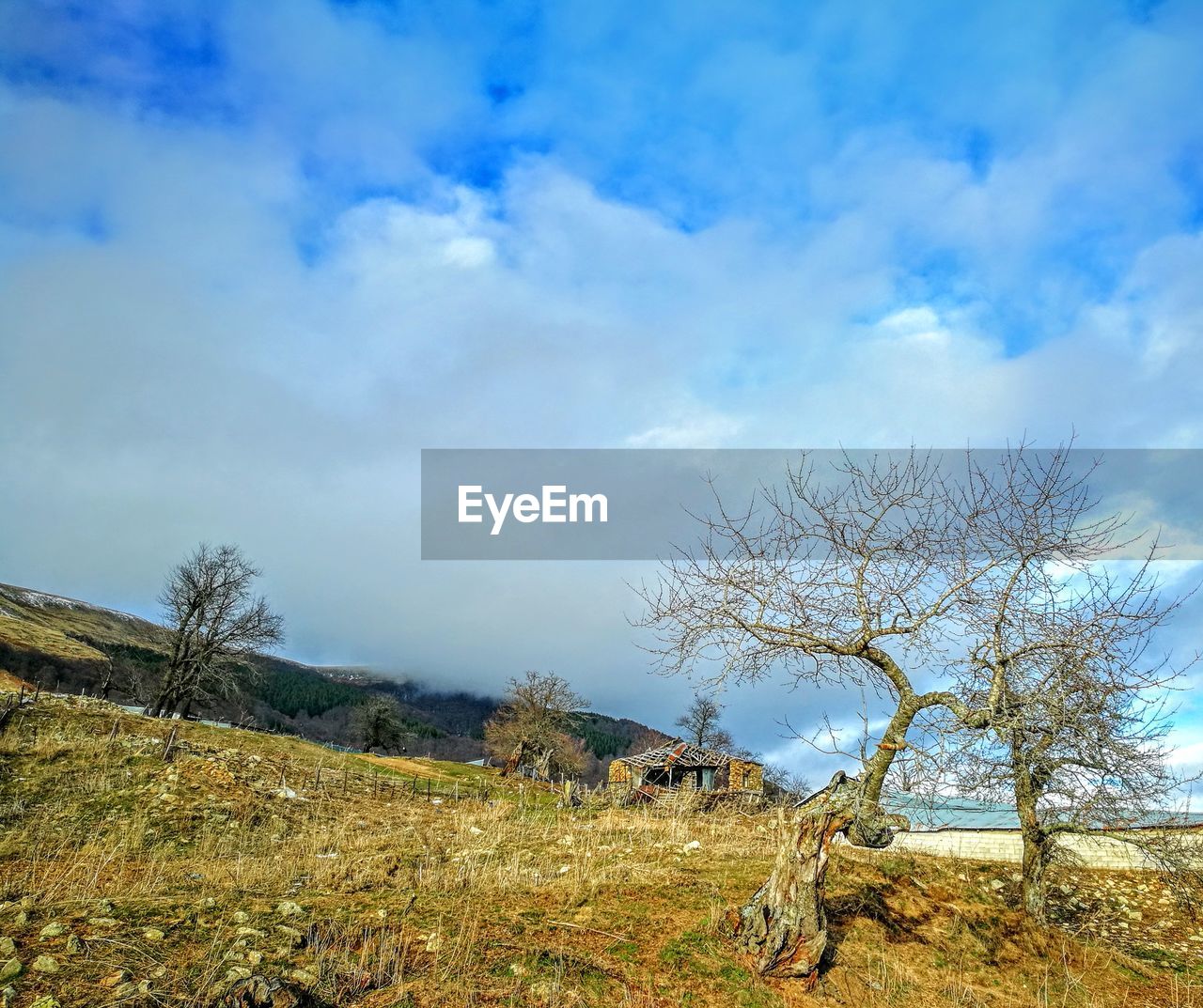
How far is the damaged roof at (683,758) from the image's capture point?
2093 inches

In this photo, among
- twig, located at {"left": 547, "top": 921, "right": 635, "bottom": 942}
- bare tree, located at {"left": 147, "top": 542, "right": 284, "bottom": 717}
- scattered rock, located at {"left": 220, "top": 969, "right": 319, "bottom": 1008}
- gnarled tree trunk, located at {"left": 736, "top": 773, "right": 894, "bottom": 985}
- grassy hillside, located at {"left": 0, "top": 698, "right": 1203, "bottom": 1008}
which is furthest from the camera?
bare tree, located at {"left": 147, "top": 542, "right": 284, "bottom": 717}

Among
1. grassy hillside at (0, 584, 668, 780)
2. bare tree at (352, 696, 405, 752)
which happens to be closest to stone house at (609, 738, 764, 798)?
grassy hillside at (0, 584, 668, 780)

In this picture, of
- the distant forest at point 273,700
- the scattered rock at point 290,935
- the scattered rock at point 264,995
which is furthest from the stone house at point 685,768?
the scattered rock at point 264,995

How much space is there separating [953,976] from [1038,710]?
127 inches

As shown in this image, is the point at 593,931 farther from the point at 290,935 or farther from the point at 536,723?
the point at 536,723

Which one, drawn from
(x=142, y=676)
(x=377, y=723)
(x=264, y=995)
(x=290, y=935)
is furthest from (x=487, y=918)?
(x=142, y=676)

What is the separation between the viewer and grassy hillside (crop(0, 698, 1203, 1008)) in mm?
5750

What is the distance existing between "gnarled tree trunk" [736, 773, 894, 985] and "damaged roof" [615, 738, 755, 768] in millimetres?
46558

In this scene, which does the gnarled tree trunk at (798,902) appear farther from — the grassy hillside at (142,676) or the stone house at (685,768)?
the grassy hillside at (142,676)

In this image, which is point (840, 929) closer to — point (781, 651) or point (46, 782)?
point (781, 651)

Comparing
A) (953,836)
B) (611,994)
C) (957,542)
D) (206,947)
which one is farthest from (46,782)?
(953,836)

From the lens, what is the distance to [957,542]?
8.44 metres

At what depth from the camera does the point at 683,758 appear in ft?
179

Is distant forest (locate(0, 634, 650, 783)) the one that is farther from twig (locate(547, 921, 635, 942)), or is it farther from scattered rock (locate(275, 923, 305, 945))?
twig (locate(547, 921, 635, 942))
